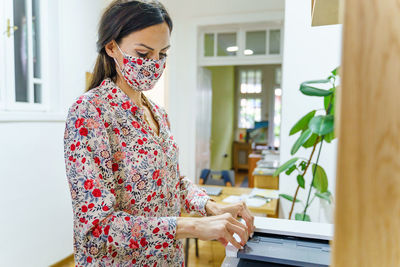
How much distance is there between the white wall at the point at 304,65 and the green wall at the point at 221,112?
4542 mm

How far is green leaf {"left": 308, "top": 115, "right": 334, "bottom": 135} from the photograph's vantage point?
1.51 m

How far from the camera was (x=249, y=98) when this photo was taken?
8.75 m

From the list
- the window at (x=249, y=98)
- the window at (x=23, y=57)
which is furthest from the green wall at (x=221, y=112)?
the window at (x=23, y=57)

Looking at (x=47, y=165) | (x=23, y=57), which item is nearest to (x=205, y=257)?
(x=47, y=165)

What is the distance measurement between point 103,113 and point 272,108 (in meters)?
8.10

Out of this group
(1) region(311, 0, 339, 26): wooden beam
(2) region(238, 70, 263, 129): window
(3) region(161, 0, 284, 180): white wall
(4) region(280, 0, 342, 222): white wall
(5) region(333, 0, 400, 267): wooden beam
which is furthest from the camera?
(2) region(238, 70, 263, 129): window

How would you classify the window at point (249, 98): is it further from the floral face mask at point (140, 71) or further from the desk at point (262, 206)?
the floral face mask at point (140, 71)

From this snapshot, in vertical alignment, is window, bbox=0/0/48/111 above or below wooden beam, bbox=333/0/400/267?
above

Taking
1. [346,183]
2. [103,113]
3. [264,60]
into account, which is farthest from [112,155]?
[264,60]

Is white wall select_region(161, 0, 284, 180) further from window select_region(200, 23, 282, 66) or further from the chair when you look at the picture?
the chair

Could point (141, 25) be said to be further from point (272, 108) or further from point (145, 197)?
point (272, 108)

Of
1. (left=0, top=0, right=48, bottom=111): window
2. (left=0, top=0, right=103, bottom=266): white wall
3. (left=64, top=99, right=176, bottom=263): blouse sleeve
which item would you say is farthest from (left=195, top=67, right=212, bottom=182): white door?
(left=64, top=99, right=176, bottom=263): blouse sleeve

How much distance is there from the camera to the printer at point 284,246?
717mm

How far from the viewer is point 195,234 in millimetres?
698
